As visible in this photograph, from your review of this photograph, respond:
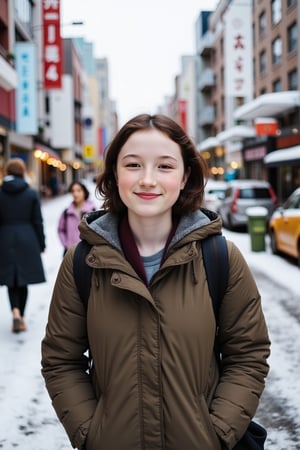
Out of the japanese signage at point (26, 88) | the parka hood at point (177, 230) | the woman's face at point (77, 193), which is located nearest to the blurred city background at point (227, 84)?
the japanese signage at point (26, 88)

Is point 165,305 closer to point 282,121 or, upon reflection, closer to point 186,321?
point 186,321

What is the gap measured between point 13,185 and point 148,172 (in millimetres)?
4435

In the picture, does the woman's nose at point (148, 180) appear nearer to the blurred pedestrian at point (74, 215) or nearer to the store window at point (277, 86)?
the blurred pedestrian at point (74, 215)

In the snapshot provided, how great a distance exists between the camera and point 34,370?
4992 millimetres

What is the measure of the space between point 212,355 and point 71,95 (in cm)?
6512

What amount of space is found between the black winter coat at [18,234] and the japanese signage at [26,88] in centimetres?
1805

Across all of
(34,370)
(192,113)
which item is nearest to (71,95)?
(192,113)

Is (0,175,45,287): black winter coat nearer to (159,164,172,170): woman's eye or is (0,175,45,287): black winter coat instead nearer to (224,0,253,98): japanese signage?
(159,164,172,170): woman's eye

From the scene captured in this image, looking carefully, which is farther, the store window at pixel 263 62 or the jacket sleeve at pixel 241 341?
the store window at pixel 263 62

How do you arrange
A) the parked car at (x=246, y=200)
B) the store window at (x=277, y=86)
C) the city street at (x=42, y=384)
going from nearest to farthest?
the city street at (x=42, y=384) < the parked car at (x=246, y=200) < the store window at (x=277, y=86)

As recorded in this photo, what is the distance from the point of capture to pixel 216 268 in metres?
1.86

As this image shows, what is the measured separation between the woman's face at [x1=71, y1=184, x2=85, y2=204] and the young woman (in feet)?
16.4

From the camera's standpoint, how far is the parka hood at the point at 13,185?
5965 millimetres

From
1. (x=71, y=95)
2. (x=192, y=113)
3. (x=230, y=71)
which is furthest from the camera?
(x=192, y=113)
